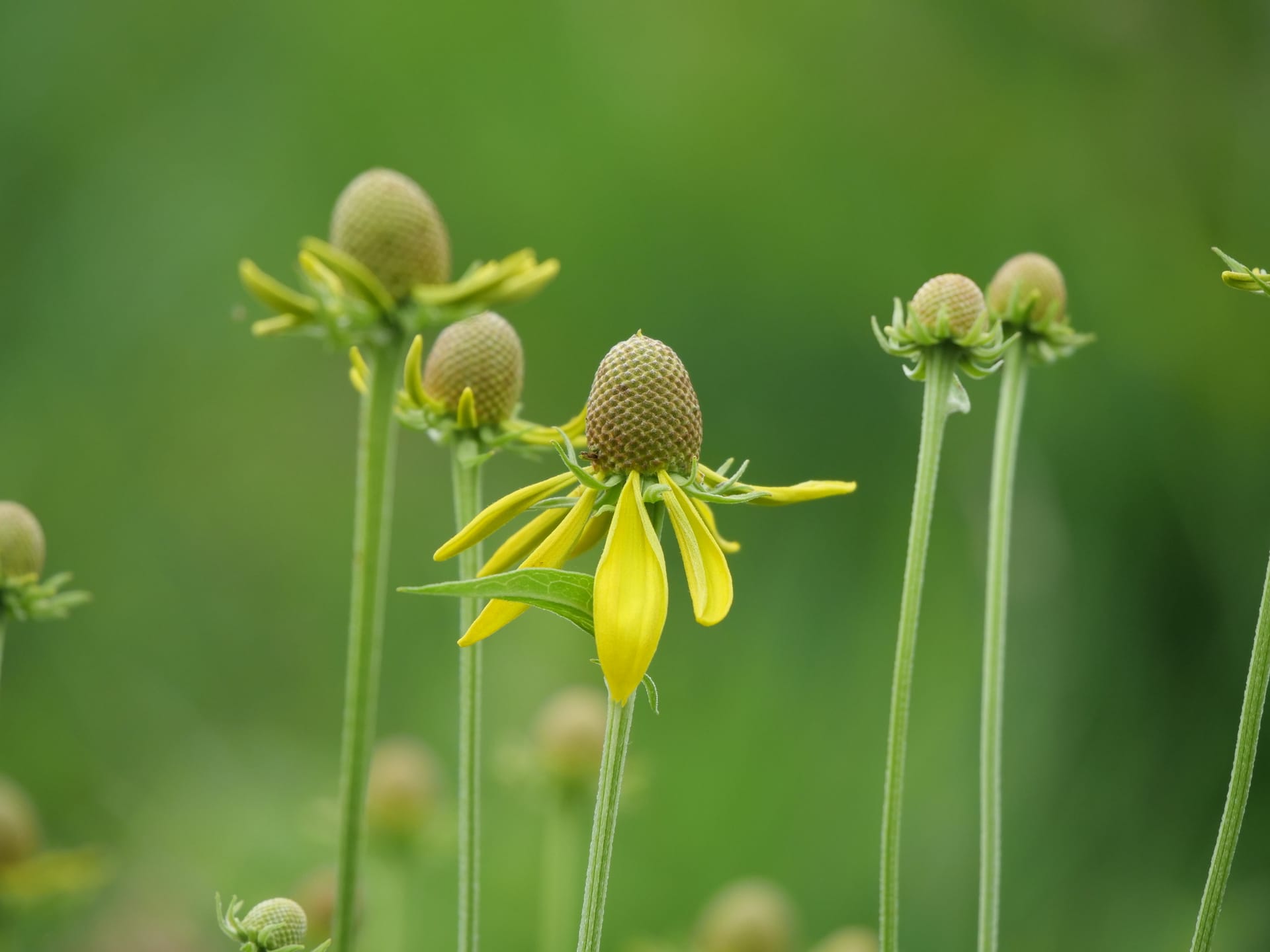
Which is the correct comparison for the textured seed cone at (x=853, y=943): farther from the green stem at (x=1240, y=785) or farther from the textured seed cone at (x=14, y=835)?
the textured seed cone at (x=14, y=835)

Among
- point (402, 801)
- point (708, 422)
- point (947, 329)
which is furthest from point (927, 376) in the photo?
point (708, 422)

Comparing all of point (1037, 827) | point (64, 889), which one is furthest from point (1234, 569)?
point (64, 889)

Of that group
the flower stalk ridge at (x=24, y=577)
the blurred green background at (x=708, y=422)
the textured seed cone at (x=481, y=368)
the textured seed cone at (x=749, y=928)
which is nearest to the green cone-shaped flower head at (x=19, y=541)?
the flower stalk ridge at (x=24, y=577)

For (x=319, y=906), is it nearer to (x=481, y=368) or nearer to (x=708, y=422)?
(x=481, y=368)

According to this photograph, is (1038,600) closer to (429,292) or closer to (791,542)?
(791,542)

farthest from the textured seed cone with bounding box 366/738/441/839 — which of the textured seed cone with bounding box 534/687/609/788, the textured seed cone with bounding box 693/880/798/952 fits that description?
the textured seed cone with bounding box 693/880/798/952
